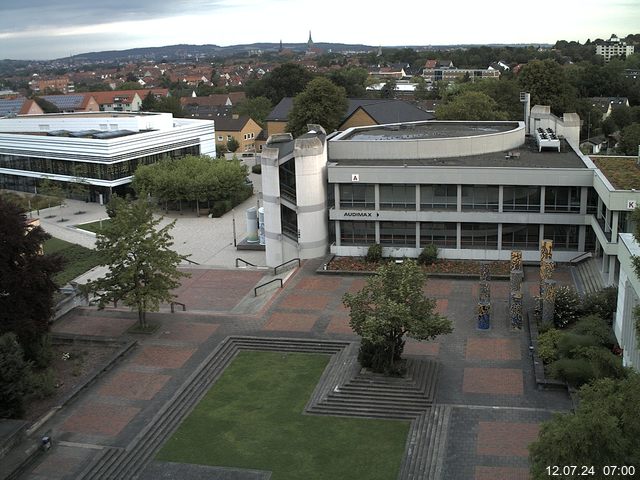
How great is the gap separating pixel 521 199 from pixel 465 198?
2.98 metres

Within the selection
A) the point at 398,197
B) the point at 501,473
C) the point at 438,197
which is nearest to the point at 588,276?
the point at 438,197

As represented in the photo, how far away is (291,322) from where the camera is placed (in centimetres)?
3259

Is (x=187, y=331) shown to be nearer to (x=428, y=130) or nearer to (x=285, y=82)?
(x=428, y=130)

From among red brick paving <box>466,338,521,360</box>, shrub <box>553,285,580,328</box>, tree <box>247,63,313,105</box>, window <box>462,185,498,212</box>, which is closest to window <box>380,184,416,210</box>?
window <box>462,185,498,212</box>

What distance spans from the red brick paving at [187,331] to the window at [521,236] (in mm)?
17157

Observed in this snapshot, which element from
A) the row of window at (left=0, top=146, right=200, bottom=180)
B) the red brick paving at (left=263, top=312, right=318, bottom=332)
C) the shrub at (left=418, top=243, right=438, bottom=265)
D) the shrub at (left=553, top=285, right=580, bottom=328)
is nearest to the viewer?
the shrub at (left=553, top=285, right=580, bottom=328)

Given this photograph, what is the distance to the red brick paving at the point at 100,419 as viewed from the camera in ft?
79.5

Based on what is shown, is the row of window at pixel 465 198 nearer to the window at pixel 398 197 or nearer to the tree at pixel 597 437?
the window at pixel 398 197

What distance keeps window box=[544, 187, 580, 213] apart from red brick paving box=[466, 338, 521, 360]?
467 inches

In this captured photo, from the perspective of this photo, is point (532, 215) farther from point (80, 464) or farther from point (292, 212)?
point (80, 464)

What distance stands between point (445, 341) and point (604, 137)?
233 feet

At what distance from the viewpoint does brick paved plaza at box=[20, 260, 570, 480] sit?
22469mm

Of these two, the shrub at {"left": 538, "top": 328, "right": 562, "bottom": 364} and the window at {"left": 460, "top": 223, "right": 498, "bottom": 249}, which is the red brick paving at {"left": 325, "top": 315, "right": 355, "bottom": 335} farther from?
the window at {"left": 460, "top": 223, "right": 498, "bottom": 249}

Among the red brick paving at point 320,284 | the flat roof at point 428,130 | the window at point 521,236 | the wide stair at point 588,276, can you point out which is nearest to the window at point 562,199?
the window at point 521,236
